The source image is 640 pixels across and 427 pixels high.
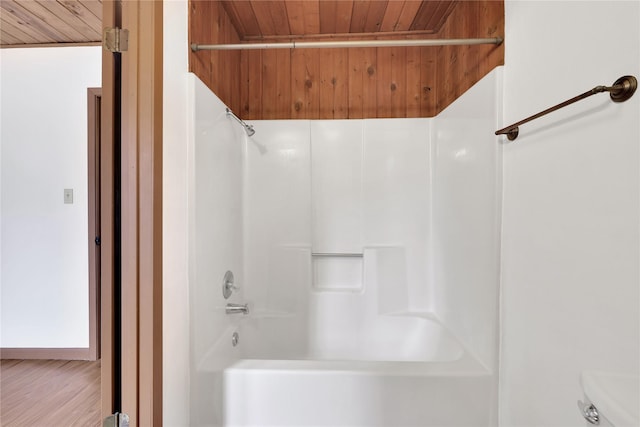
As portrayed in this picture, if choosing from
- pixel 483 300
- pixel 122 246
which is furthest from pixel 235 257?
pixel 483 300

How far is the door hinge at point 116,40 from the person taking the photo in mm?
966

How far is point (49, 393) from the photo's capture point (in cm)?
195

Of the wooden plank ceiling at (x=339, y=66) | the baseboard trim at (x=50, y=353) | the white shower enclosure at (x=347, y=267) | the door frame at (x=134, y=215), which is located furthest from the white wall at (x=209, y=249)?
the baseboard trim at (x=50, y=353)

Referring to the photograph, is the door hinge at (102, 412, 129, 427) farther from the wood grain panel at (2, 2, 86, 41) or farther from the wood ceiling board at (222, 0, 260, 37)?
the wood grain panel at (2, 2, 86, 41)

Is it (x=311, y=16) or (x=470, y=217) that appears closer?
(x=470, y=217)

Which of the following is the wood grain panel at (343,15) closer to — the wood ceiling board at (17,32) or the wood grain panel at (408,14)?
the wood grain panel at (408,14)

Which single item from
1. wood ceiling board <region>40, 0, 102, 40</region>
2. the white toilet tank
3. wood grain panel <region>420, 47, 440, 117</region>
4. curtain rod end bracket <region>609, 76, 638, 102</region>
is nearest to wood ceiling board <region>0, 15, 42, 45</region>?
wood ceiling board <region>40, 0, 102, 40</region>

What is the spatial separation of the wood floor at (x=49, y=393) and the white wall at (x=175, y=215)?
112cm

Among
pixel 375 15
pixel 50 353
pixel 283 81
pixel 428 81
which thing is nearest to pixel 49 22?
pixel 283 81

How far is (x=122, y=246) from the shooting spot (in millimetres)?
977

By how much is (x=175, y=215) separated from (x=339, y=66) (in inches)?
63.8

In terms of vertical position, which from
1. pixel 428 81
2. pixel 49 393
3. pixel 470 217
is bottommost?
pixel 49 393

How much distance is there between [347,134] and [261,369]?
157 centimetres

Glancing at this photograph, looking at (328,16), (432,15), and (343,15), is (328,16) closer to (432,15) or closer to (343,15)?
(343,15)
